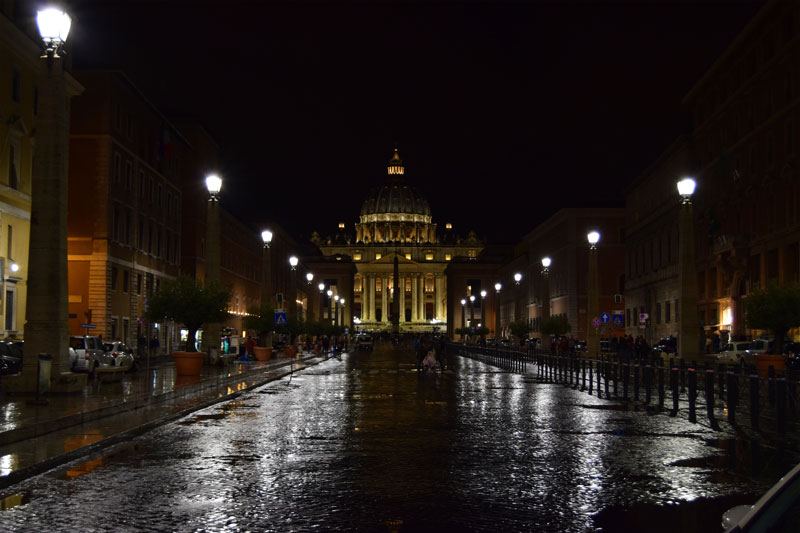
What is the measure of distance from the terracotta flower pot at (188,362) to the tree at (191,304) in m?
4.18

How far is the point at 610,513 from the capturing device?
8422 millimetres

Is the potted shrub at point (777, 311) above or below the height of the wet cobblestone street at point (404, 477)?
above

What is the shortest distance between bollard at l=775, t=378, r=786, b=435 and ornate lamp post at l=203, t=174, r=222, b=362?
2451 centimetres

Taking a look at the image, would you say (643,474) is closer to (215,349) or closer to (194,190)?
(215,349)

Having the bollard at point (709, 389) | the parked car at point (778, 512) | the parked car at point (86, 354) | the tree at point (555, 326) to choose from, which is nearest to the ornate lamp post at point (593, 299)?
the tree at point (555, 326)

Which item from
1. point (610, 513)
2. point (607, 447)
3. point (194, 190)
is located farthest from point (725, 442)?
point (194, 190)

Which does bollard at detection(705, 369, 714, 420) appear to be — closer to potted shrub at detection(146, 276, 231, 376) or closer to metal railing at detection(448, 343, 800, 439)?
metal railing at detection(448, 343, 800, 439)

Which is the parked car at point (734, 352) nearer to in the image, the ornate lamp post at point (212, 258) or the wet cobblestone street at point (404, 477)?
the ornate lamp post at point (212, 258)

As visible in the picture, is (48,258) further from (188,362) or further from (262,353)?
(262,353)

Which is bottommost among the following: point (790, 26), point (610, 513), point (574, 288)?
point (610, 513)

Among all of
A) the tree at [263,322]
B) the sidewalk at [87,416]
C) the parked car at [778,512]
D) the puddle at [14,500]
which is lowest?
the puddle at [14,500]

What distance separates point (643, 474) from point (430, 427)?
6022mm

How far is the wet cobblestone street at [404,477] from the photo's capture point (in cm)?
812

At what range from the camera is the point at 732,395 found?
56.7 ft
